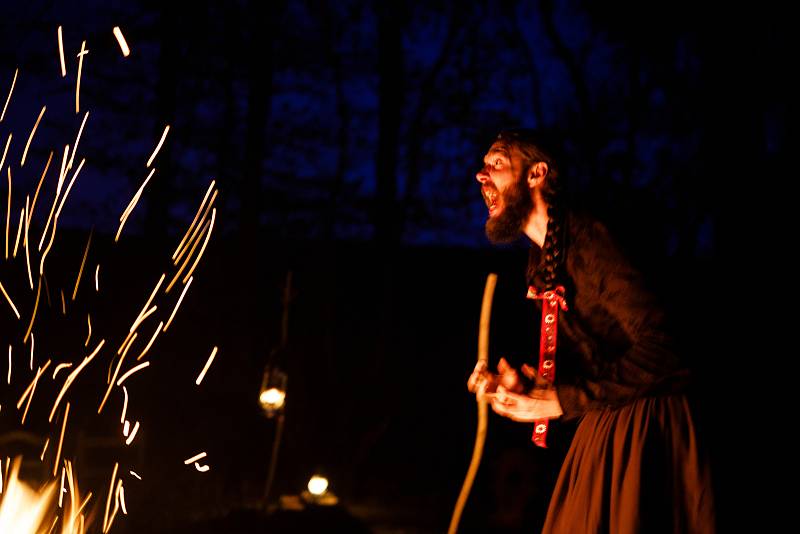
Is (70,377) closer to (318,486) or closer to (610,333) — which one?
(610,333)

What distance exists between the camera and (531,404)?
2.60 meters

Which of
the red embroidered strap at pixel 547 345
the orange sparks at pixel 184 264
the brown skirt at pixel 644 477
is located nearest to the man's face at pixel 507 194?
the red embroidered strap at pixel 547 345

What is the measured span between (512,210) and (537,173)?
159mm

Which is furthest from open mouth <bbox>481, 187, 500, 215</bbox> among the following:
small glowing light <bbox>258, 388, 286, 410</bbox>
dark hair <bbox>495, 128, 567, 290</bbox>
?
small glowing light <bbox>258, 388, 286, 410</bbox>

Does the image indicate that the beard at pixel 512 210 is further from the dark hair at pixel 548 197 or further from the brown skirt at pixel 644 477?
the brown skirt at pixel 644 477

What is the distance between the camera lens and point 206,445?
36.3ft

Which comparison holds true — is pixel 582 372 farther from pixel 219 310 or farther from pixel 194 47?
pixel 194 47

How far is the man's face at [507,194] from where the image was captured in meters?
2.95

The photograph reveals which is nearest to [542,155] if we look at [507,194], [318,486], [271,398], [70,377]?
[507,194]

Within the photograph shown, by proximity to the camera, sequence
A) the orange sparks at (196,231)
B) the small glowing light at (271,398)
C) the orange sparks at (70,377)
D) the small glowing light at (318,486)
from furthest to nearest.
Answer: the orange sparks at (196,231), the small glowing light at (271,398), the small glowing light at (318,486), the orange sparks at (70,377)

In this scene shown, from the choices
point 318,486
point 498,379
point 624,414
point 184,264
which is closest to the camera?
point 624,414

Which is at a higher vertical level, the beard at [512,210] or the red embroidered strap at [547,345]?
the beard at [512,210]

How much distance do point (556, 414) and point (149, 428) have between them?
9.60 meters

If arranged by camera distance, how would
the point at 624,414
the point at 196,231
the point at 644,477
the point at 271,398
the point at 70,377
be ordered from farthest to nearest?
the point at 196,231 < the point at 271,398 < the point at 70,377 < the point at 624,414 < the point at 644,477
